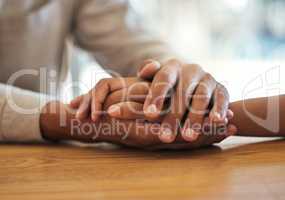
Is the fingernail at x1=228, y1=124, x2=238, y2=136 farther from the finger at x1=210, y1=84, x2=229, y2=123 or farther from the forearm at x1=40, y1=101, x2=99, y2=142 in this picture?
the forearm at x1=40, y1=101, x2=99, y2=142

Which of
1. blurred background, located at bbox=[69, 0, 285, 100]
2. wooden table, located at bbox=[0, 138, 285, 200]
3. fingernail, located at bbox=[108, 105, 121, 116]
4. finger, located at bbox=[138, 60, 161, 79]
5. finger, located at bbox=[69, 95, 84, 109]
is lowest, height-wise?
wooden table, located at bbox=[0, 138, 285, 200]

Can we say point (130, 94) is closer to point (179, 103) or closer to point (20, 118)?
point (179, 103)

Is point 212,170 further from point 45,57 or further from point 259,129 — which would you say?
point 45,57

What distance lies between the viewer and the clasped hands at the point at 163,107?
659 mm

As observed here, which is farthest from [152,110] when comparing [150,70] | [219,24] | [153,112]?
[219,24]

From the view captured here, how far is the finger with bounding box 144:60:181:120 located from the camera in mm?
659

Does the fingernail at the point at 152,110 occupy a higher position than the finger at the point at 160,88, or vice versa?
the finger at the point at 160,88

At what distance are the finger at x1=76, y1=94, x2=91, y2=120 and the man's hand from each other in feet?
0.33

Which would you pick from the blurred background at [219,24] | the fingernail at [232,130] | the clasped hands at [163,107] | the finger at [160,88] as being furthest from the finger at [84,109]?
the blurred background at [219,24]

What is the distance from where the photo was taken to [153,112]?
0.65 meters

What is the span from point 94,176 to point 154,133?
15cm

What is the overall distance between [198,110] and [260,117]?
134mm

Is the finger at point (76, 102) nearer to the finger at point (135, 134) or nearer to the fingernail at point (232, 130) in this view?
the finger at point (135, 134)

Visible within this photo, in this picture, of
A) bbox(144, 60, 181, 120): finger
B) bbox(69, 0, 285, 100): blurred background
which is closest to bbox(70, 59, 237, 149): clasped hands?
bbox(144, 60, 181, 120): finger
